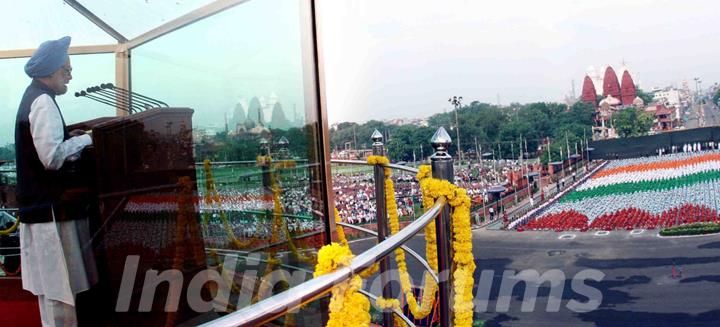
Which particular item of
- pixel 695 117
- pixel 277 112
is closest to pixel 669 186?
pixel 695 117

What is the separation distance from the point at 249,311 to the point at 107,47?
0.50 m

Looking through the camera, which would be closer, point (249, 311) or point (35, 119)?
point (249, 311)

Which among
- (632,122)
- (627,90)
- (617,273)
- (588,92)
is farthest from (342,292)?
(627,90)

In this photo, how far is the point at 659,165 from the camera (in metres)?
10.7

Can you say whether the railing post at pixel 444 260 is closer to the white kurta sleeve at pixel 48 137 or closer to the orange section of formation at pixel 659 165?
the white kurta sleeve at pixel 48 137

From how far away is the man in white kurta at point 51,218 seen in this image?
67 centimetres

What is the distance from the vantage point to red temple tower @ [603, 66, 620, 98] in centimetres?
1216

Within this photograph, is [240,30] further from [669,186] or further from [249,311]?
[669,186]

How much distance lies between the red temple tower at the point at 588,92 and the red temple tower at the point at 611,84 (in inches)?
9.7

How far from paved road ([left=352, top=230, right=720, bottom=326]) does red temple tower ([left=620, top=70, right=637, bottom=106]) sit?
14.0 ft

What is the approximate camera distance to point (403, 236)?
657mm

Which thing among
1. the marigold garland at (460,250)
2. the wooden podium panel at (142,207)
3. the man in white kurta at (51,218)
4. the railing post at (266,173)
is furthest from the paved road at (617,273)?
the man in white kurta at (51,218)

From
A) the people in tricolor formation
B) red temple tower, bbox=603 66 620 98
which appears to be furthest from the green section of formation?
red temple tower, bbox=603 66 620 98

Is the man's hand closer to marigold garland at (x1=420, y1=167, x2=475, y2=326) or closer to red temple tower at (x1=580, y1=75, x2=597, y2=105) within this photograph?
marigold garland at (x1=420, y1=167, x2=475, y2=326)
